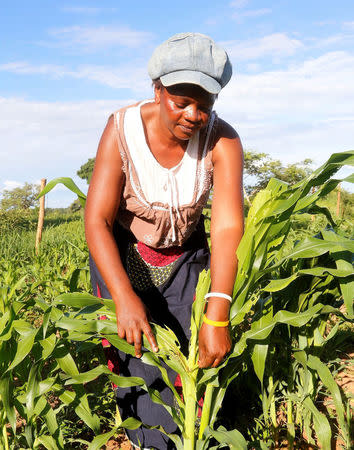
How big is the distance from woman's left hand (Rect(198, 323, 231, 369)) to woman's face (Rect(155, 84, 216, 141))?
2.10 ft

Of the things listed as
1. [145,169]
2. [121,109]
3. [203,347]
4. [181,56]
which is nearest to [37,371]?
[203,347]

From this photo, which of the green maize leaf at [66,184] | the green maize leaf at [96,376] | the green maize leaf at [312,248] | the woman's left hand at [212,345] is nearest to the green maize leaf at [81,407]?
the green maize leaf at [96,376]

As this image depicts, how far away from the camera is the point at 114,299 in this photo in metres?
1.57

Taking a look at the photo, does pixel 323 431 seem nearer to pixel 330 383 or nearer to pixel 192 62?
pixel 330 383

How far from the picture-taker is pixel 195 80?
1.43 meters

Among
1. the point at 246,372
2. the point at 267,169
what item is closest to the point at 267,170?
the point at 267,169

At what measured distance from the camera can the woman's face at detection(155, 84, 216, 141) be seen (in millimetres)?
1478

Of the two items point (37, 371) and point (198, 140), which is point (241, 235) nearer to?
point (198, 140)

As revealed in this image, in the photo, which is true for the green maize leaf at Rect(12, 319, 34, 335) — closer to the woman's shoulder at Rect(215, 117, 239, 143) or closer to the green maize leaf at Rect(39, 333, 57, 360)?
the green maize leaf at Rect(39, 333, 57, 360)

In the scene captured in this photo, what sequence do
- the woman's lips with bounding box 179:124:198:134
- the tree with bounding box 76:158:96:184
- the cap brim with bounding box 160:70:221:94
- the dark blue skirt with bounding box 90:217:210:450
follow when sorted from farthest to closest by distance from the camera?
1. the tree with bounding box 76:158:96:184
2. the dark blue skirt with bounding box 90:217:210:450
3. the woman's lips with bounding box 179:124:198:134
4. the cap brim with bounding box 160:70:221:94

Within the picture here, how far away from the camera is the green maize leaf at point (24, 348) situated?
59.8 inches

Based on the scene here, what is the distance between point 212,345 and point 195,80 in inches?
32.0

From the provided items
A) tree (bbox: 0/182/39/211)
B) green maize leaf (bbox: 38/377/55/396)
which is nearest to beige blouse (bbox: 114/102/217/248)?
green maize leaf (bbox: 38/377/55/396)

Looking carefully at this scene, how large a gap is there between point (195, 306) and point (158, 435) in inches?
25.3
